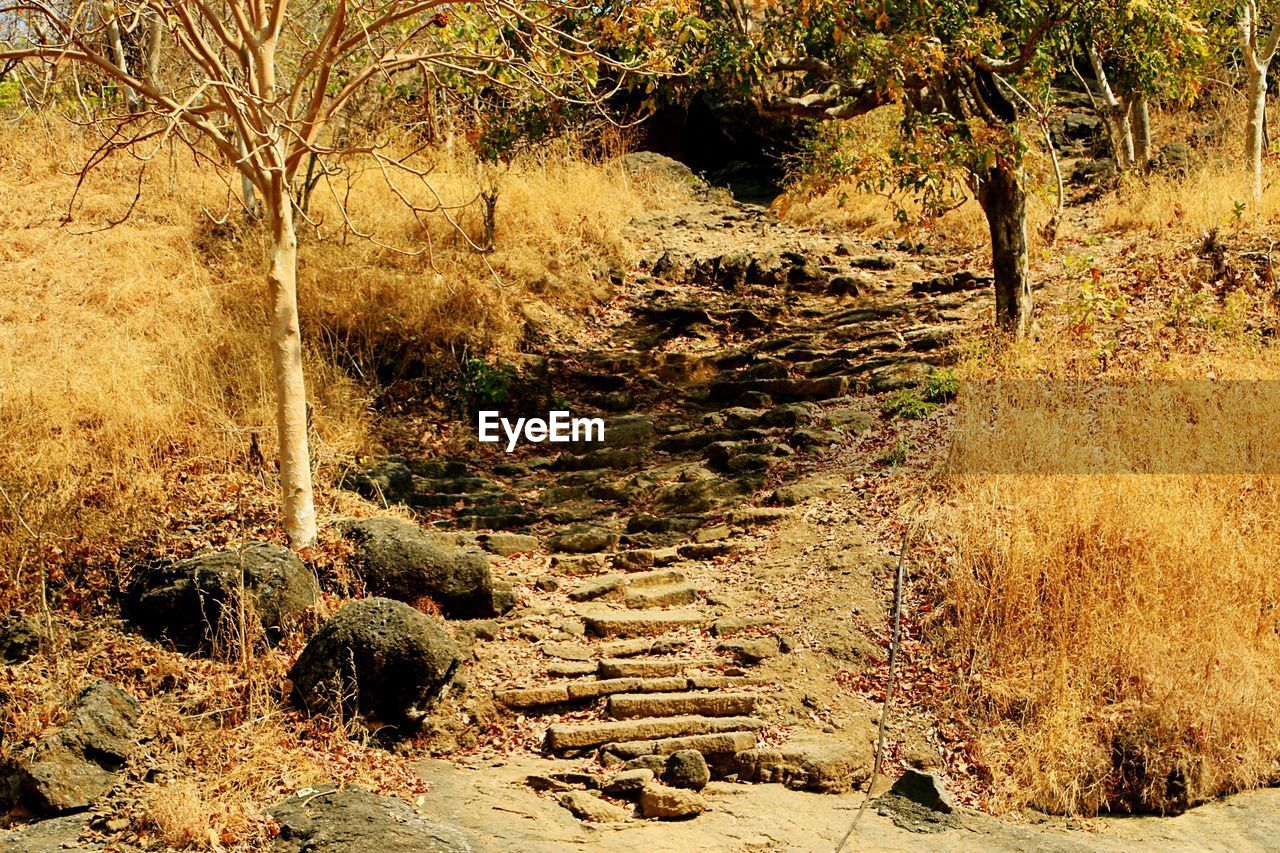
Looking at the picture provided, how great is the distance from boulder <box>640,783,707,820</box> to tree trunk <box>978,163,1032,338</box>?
23.9ft

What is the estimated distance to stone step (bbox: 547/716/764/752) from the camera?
23.5ft

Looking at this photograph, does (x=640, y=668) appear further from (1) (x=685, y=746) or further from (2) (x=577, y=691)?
(1) (x=685, y=746)

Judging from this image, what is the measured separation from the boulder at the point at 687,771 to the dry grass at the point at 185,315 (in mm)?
3993

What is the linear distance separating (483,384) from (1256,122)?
417 inches

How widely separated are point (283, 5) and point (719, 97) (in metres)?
14.6

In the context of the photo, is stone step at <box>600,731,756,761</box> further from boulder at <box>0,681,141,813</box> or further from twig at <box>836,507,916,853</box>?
boulder at <box>0,681,141,813</box>

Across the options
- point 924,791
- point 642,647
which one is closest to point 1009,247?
Result: point 642,647

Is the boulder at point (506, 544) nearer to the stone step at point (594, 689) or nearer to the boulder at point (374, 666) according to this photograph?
the stone step at point (594, 689)

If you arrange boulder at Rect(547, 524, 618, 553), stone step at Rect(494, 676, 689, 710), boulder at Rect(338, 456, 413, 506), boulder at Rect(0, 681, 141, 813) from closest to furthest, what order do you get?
boulder at Rect(0, 681, 141, 813), stone step at Rect(494, 676, 689, 710), boulder at Rect(547, 524, 618, 553), boulder at Rect(338, 456, 413, 506)

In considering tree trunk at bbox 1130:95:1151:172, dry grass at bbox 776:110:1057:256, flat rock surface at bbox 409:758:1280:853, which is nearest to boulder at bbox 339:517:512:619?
flat rock surface at bbox 409:758:1280:853

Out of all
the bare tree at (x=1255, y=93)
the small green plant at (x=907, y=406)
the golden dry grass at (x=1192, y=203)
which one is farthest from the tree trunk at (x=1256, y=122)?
the small green plant at (x=907, y=406)

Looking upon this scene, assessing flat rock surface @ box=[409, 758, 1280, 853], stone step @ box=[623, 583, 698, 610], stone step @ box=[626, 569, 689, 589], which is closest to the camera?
flat rock surface @ box=[409, 758, 1280, 853]

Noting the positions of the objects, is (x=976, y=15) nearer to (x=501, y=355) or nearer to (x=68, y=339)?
(x=501, y=355)

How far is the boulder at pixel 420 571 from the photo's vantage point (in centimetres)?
833
